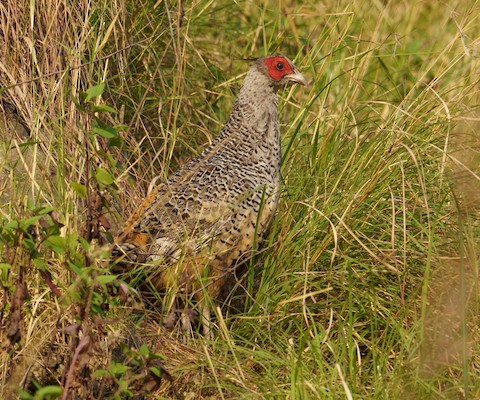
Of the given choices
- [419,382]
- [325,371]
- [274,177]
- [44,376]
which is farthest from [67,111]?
[419,382]

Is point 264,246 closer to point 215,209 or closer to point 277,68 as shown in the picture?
point 215,209

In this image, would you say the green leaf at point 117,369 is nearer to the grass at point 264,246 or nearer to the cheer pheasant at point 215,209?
the grass at point 264,246

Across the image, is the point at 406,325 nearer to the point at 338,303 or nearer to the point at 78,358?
the point at 338,303

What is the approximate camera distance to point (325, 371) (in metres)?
3.52

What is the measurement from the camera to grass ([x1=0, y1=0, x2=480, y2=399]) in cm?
305

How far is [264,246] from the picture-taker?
415cm

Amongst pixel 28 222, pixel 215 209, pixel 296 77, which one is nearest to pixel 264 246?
pixel 215 209

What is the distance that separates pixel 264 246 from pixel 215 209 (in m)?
0.27

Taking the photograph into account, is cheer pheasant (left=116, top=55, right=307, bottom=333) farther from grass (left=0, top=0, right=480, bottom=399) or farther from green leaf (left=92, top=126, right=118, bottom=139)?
green leaf (left=92, top=126, right=118, bottom=139)

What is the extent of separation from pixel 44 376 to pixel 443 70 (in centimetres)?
218

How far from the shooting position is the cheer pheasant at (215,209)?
3852 mm

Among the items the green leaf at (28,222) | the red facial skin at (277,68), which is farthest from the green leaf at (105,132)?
the red facial skin at (277,68)

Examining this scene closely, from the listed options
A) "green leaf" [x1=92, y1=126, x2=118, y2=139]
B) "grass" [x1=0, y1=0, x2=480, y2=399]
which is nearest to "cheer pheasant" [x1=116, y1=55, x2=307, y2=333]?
"grass" [x1=0, y1=0, x2=480, y2=399]

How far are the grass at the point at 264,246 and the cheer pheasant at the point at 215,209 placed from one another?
113mm
